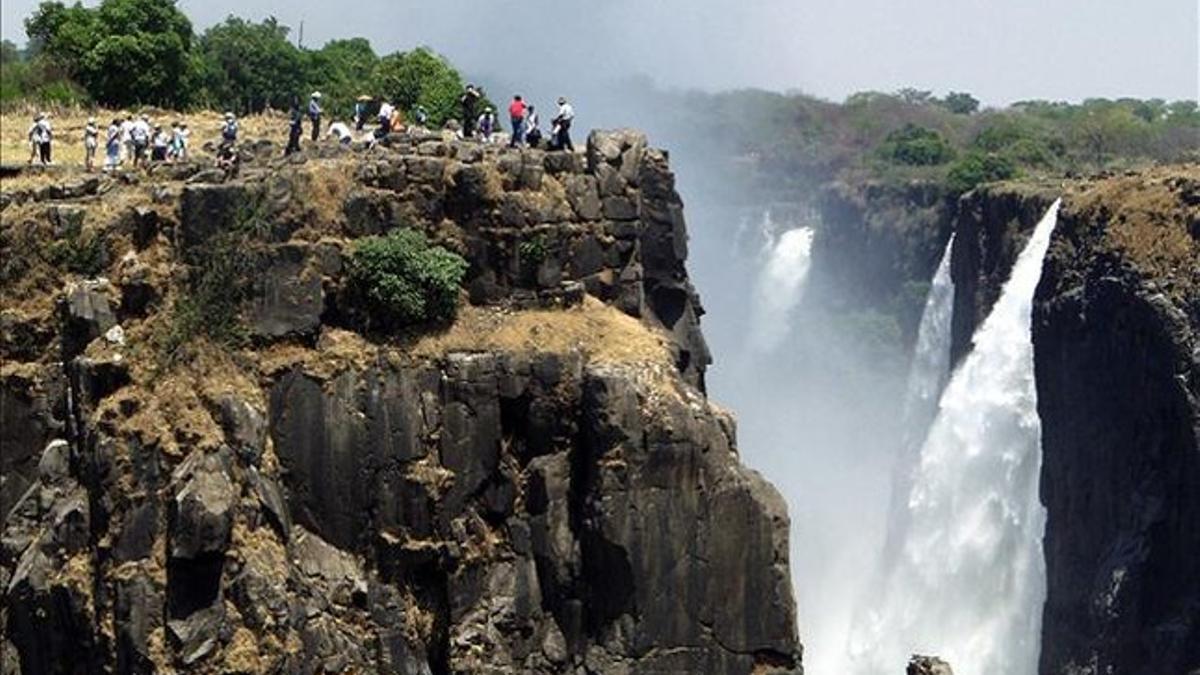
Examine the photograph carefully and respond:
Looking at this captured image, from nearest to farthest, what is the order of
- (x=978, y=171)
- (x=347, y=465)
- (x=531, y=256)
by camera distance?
(x=347, y=465), (x=531, y=256), (x=978, y=171)

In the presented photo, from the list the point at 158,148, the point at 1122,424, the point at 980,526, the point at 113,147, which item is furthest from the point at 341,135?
the point at 980,526

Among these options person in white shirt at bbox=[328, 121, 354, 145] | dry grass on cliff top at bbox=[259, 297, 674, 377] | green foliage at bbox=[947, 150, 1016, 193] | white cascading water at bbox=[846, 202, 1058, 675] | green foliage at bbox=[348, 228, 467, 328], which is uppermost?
green foliage at bbox=[947, 150, 1016, 193]

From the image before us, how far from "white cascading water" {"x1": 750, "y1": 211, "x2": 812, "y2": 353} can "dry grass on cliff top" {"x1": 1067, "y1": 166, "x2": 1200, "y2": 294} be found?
75.9 m

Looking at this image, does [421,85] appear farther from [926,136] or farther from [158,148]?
[926,136]

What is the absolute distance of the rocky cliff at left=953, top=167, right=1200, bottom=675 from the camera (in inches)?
2158

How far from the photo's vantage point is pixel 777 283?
145 meters

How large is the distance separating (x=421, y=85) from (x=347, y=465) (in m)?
23.7

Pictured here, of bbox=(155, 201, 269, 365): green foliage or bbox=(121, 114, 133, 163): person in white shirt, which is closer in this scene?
bbox=(155, 201, 269, 365): green foliage

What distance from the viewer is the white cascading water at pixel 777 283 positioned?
142 metres

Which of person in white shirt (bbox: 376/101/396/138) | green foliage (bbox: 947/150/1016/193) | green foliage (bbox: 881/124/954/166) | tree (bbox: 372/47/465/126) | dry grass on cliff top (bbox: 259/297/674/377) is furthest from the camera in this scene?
green foliage (bbox: 881/124/954/166)

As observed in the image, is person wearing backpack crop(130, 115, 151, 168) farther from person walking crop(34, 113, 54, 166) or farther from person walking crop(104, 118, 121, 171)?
person walking crop(34, 113, 54, 166)

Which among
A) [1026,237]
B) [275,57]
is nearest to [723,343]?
[1026,237]

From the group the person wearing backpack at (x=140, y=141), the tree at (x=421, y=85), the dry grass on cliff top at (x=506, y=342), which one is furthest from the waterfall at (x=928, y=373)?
the dry grass on cliff top at (x=506, y=342)

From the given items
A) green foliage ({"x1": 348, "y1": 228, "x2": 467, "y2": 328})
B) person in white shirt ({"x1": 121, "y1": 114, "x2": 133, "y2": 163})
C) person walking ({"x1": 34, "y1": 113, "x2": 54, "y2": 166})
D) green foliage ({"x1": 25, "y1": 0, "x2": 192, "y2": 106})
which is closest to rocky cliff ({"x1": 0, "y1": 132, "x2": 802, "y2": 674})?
green foliage ({"x1": 348, "y1": 228, "x2": 467, "y2": 328})
